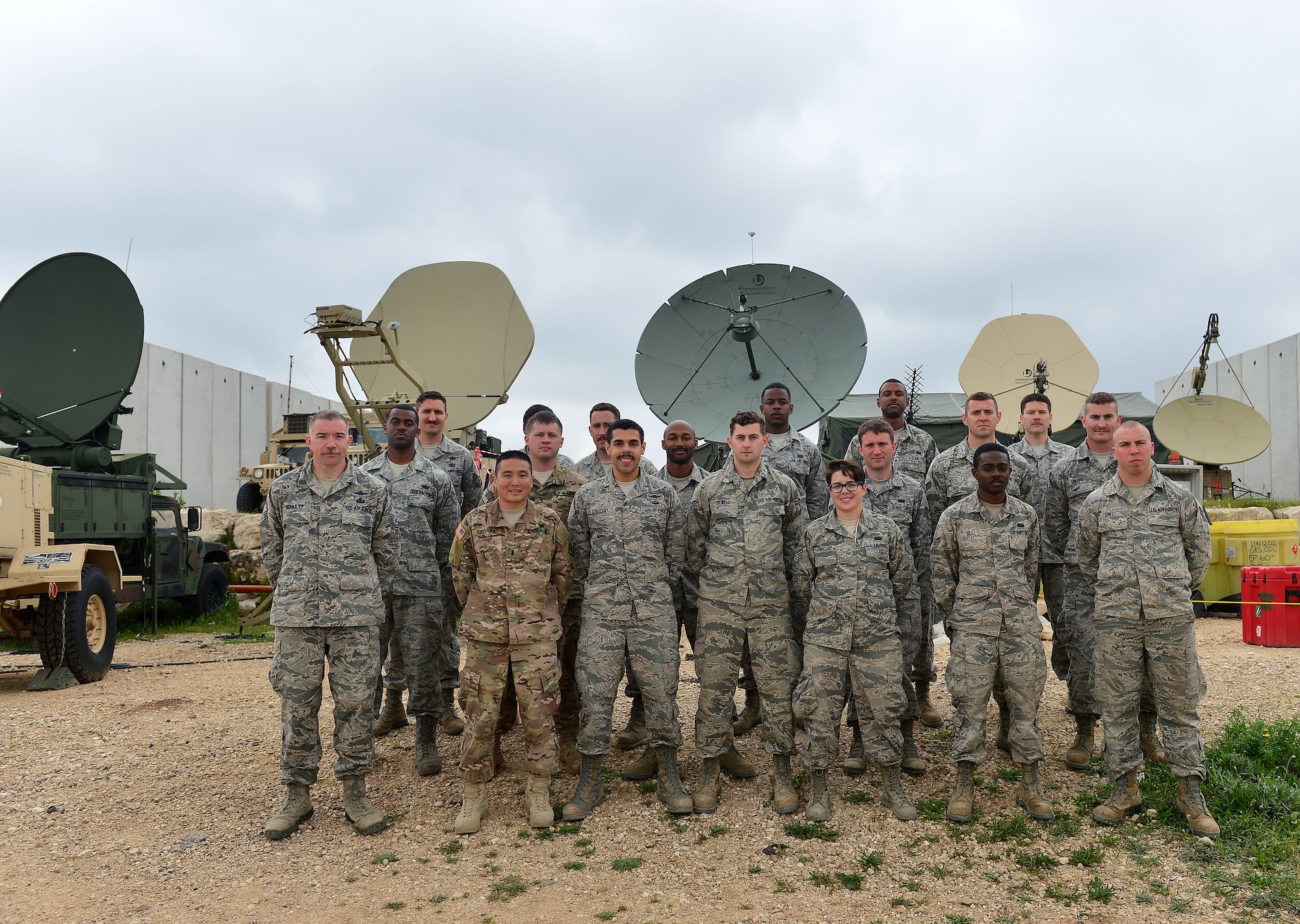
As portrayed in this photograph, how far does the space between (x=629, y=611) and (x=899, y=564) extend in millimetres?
1459

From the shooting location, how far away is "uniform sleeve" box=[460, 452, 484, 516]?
19.3 feet

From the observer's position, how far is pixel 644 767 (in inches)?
197

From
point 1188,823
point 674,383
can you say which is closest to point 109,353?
point 674,383

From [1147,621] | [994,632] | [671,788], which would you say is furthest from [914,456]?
[671,788]

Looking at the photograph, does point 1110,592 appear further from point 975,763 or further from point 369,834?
point 369,834

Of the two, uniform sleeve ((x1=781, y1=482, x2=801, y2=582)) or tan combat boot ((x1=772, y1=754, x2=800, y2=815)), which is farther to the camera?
uniform sleeve ((x1=781, y1=482, x2=801, y2=582))

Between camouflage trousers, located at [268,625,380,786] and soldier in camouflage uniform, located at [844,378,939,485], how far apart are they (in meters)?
3.56

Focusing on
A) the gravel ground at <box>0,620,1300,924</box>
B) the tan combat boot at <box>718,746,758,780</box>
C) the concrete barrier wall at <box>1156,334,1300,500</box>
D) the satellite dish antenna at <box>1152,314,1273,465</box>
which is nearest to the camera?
the gravel ground at <box>0,620,1300,924</box>

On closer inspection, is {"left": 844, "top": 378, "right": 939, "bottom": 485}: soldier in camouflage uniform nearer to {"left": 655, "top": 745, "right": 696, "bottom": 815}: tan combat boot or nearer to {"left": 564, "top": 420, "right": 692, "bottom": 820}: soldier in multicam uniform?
{"left": 564, "top": 420, "right": 692, "bottom": 820}: soldier in multicam uniform

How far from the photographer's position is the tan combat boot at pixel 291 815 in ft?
14.2

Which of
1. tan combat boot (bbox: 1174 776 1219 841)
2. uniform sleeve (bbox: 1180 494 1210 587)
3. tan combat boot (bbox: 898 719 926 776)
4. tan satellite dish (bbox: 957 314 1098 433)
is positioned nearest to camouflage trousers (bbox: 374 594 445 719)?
tan combat boot (bbox: 898 719 926 776)

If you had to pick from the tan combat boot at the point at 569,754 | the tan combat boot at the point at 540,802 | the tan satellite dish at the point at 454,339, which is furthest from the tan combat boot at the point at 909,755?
the tan satellite dish at the point at 454,339

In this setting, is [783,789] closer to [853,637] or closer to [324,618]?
[853,637]

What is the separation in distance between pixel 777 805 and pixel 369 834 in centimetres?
212
